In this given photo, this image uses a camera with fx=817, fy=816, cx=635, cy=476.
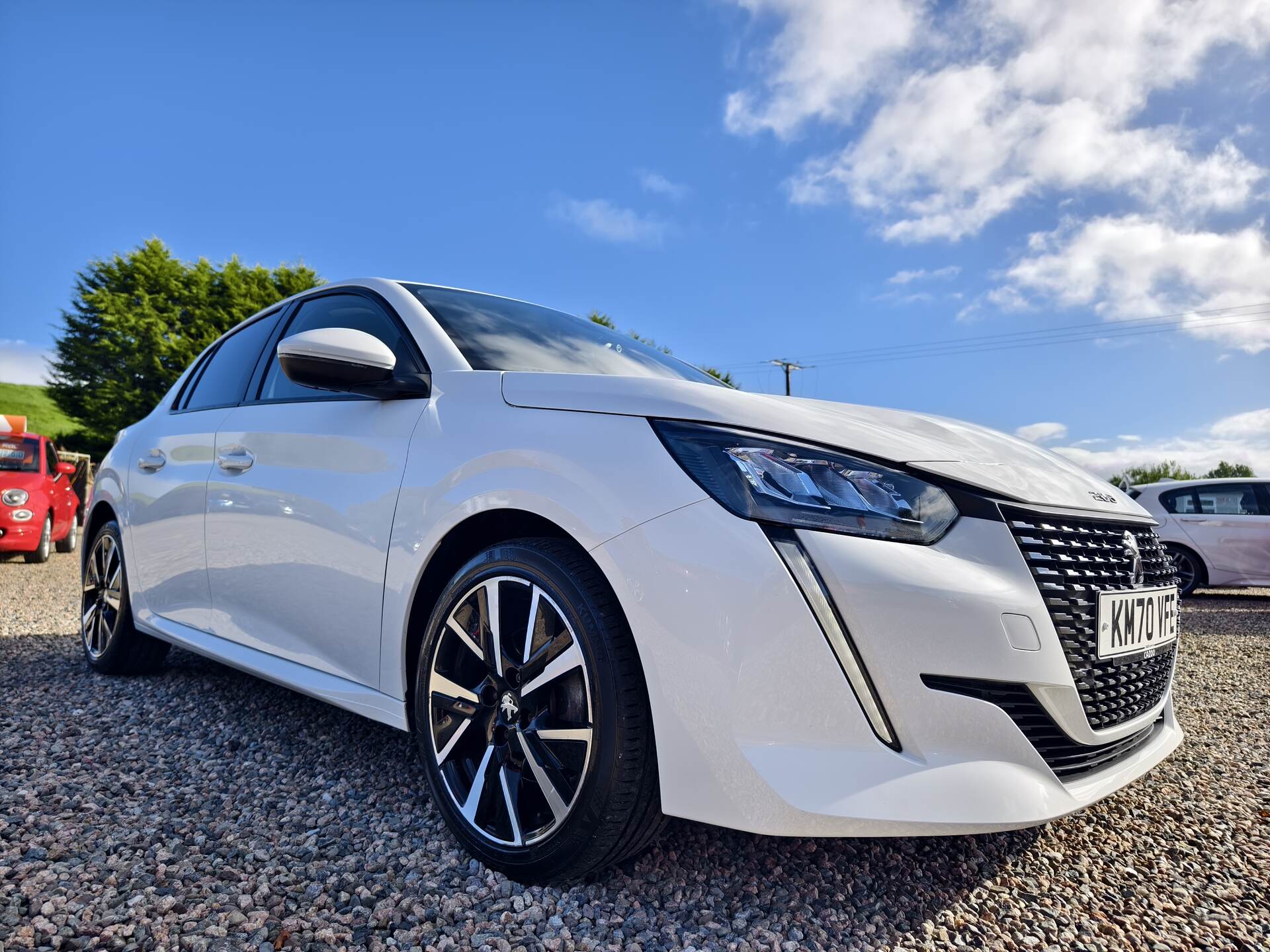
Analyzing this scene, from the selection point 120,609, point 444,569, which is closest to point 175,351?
point 120,609

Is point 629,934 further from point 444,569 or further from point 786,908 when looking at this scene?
point 444,569

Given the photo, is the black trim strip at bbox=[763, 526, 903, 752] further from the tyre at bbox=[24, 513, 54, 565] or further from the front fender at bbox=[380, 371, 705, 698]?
the tyre at bbox=[24, 513, 54, 565]

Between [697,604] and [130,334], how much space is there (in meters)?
40.0

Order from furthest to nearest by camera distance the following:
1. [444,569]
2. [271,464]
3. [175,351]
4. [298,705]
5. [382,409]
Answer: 1. [175,351]
2. [298,705]
3. [271,464]
4. [382,409]
5. [444,569]

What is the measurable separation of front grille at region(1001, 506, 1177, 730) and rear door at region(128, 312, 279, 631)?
2.78m

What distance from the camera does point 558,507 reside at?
1812mm

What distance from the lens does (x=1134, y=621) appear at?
188 cm

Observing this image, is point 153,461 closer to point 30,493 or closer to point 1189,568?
point 30,493

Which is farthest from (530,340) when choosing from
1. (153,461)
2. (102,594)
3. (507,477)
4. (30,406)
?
(30,406)

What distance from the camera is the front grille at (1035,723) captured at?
5.12 ft

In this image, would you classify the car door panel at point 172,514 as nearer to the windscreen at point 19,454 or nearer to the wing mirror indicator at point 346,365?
the wing mirror indicator at point 346,365

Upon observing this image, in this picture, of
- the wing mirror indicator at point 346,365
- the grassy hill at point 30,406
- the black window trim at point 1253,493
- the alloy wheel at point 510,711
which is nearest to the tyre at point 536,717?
the alloy wheel at point 510,711

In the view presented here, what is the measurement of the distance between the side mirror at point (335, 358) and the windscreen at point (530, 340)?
24cm

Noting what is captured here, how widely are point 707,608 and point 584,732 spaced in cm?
41
